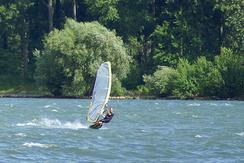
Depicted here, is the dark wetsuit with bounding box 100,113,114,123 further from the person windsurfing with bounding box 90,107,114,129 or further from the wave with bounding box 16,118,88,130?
the wave with bounding box 16,118,88,130

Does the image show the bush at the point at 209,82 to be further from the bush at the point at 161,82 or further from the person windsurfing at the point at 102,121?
the person windsurfing at the point at 102,121

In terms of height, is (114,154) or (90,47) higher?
(90,47)

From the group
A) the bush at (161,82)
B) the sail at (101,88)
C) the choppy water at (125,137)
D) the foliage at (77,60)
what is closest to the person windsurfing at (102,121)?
the sail at (101,88)

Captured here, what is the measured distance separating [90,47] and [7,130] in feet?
156

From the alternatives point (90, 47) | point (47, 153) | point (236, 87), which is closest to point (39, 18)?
point (90, 47)

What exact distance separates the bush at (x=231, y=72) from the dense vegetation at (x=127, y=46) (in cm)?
10

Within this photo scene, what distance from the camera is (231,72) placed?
94625mm

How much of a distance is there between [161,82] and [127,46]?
457 inches

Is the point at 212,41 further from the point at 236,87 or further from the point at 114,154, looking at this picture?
the point at 114,154

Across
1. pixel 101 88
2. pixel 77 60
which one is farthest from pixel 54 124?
pixel 77 60

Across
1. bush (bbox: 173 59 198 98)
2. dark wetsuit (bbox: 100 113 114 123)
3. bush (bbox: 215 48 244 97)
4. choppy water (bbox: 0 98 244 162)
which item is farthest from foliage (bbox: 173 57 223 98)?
dark wetsuit (bbox: 100 113 114 123)

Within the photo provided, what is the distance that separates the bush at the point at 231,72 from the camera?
93438 mm

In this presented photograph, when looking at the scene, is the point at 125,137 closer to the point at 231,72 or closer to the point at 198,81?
the point at 198,81

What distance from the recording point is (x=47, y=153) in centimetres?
3400
